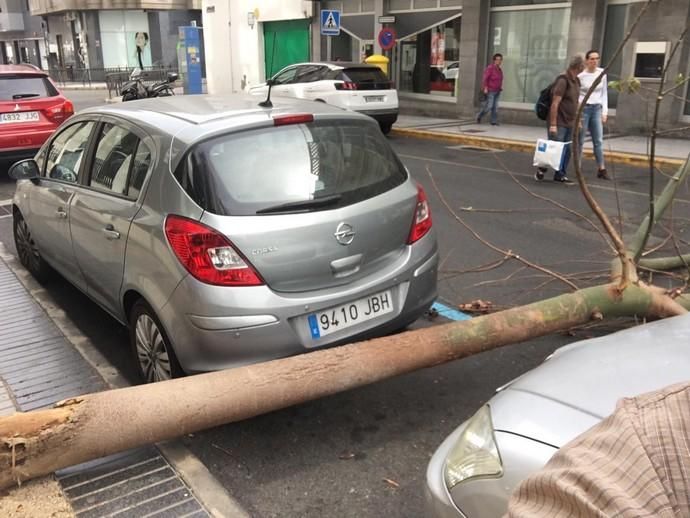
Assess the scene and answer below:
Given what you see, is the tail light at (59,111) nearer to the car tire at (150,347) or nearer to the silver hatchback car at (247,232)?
the silver hatchback car at (247,232)

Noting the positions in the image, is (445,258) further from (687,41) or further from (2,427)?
(687,41)

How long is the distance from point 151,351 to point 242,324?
763mm

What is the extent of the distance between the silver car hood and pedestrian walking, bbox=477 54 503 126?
1410cm

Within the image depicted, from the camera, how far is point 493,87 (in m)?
15.8

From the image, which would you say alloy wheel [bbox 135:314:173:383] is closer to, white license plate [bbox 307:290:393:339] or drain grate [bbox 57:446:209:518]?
drain grate [bbox 57:446:209:518]

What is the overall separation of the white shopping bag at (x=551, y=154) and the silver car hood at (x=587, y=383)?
23.1ft

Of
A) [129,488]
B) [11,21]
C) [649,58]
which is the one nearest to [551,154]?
[649,58]

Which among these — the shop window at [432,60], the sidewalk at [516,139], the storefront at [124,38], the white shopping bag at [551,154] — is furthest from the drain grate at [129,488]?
the storefront at [124,38]

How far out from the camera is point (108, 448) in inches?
112

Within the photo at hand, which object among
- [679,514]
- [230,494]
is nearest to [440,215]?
[230,494]

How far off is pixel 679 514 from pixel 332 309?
2.36 meters

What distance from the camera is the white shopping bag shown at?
9156 mm

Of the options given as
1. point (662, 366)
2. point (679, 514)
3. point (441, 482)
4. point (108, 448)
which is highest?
point (679, 514)

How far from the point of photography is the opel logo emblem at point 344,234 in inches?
133
